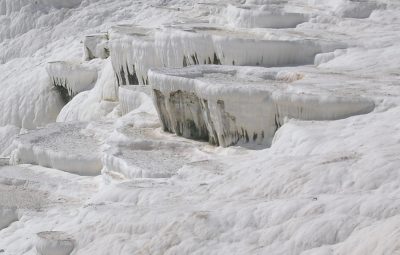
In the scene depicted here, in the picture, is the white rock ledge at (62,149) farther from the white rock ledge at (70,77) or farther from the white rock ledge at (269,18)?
the white rock ledge at (70,77)

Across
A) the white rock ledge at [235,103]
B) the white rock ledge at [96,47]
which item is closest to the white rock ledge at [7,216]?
the white rock ledge at [235,103]

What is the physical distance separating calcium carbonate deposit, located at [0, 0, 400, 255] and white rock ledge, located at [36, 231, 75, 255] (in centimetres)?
1

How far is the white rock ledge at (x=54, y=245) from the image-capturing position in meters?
9.37

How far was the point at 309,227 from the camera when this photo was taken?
8.27 metres

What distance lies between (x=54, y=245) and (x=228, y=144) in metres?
4.14

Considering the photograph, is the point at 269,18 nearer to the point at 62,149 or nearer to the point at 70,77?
the point at 62,149

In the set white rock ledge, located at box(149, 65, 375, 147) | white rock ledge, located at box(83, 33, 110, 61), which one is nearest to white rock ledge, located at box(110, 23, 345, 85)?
white rock ledge, located at box(149, 65, 375, 147)

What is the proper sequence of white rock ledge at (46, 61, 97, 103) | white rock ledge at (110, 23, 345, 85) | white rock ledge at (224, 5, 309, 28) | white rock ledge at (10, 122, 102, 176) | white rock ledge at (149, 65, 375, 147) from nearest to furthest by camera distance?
white rock ledge at (149, 65, 375, 147) → white rock ledge at (10, 122, 102, 176) → white rock ledge at (110, 23, 345, 85) → white rock ledge at (224, 5, 309, 28) → white rock ledge at (46, 61, 97, 103)

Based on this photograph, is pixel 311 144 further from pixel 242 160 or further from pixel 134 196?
pixel 134 196

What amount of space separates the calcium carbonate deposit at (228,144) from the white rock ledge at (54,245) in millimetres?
15

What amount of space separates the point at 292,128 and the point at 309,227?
329 cm

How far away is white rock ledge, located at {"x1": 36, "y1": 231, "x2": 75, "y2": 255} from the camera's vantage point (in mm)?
9367

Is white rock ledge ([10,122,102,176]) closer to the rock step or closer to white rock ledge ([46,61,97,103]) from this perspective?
the rock step

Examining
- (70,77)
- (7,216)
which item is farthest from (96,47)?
(7,216)
